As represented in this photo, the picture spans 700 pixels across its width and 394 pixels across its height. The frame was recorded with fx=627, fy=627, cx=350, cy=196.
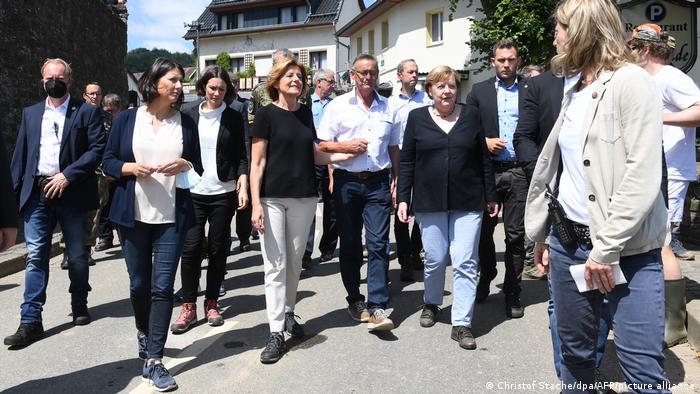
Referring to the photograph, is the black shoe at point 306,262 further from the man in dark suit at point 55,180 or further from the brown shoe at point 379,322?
the man in dark suit at point 55,180

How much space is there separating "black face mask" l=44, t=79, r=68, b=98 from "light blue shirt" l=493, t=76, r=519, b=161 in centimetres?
359

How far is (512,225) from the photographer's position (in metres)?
5.21

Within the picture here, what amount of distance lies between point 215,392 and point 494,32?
1321 centimetres

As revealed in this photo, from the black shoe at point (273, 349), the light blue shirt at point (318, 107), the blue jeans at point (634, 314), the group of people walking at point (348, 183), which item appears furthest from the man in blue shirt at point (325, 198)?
the blue jeans at point (634, 314)

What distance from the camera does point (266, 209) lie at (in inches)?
176

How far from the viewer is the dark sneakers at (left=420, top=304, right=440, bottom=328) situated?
4.93 metres

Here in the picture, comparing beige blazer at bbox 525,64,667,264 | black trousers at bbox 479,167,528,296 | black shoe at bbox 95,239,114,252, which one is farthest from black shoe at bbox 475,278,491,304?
black shoe at bbox 95,239,114,252

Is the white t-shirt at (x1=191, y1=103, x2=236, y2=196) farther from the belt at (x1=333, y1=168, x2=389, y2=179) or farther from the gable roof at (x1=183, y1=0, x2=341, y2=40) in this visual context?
the gable roof at (x1=183, y1=0, x2=341, y2=40)

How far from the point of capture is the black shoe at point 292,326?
15.3ft

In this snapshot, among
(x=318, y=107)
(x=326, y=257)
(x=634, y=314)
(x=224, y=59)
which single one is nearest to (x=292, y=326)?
(x=634, y=314)

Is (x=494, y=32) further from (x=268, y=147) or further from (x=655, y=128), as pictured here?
(x=655, y=128)

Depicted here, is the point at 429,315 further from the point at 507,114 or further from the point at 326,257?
the point at 326,257

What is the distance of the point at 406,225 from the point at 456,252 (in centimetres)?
160

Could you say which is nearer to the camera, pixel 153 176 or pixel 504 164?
pixel 153 176
